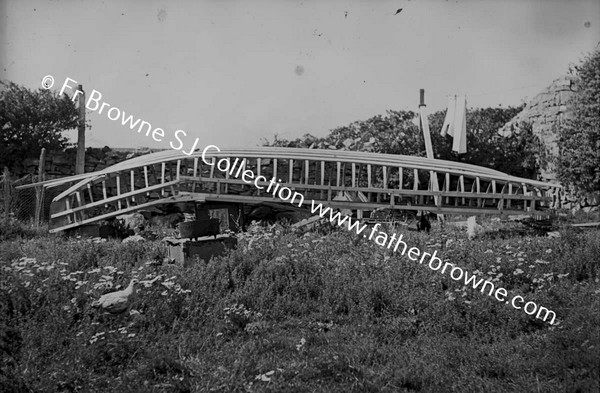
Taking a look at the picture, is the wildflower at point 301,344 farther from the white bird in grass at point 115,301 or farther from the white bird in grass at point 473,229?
the white bird in grass at point 473,229

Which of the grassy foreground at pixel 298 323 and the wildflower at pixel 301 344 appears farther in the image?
the wildflower at pixel 301 344

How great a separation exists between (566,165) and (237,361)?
11.8 metres

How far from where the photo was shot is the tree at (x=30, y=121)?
13.6m

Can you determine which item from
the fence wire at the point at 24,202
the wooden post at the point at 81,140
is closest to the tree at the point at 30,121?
the wooden post at the point at 81,140

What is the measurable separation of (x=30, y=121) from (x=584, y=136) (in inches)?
541

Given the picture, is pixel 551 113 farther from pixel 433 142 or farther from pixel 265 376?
pixel 265 376

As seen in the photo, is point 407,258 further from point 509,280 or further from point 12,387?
point 12,387

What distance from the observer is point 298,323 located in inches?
213

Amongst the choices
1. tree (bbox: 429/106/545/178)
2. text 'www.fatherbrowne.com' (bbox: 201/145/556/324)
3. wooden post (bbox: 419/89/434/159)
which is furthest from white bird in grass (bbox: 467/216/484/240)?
tree (bbox: 429/106/545/178)

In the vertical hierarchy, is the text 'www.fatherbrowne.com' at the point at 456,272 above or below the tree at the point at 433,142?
below

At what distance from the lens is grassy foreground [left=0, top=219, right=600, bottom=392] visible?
14.1 feet

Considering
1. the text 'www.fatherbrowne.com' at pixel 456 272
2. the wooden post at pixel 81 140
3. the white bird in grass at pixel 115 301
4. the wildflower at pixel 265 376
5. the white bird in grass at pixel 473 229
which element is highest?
the wooden post at pixel 81 140

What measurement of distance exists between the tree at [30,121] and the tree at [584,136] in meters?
12.7

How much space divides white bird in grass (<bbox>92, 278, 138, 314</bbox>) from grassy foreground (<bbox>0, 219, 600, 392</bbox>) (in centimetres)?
9
